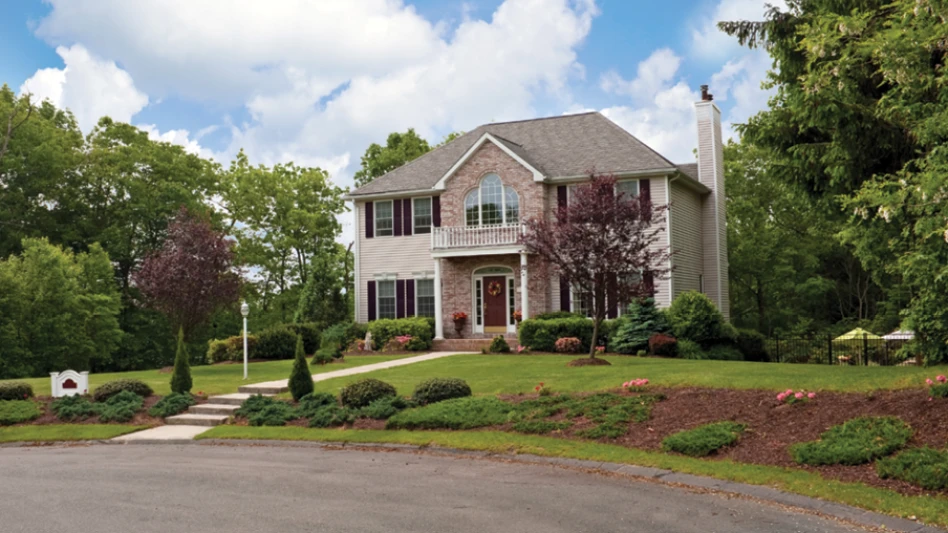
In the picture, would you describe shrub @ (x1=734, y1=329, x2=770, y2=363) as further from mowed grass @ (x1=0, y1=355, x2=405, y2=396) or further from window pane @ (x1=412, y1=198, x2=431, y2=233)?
window pane @ (x1=412, y1=198, x2=431, y2=233)

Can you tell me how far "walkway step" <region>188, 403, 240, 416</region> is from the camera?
48.9 ft

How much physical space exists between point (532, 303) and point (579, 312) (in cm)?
167

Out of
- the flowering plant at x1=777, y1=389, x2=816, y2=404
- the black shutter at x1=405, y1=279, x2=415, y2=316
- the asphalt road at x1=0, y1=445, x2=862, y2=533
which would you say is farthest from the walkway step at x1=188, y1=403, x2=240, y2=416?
the black shutter at x1=405, y1=279, x2=415, y2=316

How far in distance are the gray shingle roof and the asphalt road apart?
18.1 m

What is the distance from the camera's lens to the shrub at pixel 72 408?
15.0 m

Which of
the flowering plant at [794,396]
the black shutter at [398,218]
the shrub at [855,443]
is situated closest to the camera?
the shrub at [855,443]

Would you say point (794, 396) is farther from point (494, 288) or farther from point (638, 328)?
point (494, 288)

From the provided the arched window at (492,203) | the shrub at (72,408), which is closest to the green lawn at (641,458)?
the shrub at (72,408)

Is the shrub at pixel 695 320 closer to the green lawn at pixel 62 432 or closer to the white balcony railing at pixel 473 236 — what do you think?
the white balcony railing at pixel 473 236

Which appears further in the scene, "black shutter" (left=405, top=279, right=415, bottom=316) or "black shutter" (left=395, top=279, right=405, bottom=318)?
"black shutter" (left=395, top=279, right=405, bottom=318)

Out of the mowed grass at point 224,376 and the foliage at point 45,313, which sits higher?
the foliage at point 45,313

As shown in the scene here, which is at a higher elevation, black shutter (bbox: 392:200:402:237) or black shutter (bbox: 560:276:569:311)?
black shutter (bbox: 392:200:402:237)

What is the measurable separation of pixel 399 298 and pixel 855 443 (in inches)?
850

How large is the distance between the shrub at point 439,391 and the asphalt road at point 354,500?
9.26 ft
